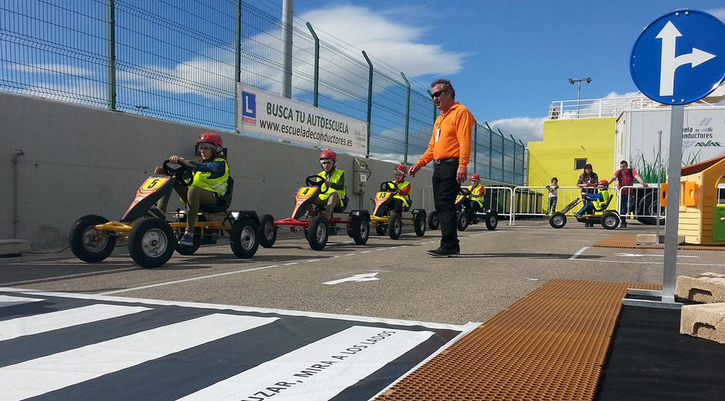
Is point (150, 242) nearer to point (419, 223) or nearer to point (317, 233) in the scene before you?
point (317, 233)

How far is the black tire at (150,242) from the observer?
18.6 ft

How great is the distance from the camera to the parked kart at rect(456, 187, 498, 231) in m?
14.2

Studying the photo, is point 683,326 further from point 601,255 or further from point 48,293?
point 601,255

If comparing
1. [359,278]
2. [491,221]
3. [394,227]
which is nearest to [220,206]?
[359,278]

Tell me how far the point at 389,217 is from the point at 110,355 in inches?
346

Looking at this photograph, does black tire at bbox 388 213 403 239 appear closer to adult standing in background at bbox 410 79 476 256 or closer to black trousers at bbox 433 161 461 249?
adult standing in background at bbox 410 79 476 256

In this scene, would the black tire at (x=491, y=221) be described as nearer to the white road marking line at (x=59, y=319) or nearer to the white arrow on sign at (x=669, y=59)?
the white arrow on sign at (x=669, y=59)

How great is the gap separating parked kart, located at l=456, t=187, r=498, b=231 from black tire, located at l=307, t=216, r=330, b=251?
617 cm

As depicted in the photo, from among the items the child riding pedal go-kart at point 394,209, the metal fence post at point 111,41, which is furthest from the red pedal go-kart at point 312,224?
the metal fence post at point 111,41

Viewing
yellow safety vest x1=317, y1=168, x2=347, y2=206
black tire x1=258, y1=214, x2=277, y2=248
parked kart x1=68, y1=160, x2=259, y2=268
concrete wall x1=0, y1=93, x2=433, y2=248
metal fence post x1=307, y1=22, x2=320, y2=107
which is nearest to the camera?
parked kart x1=68, y1=160, x2=259, y2=268

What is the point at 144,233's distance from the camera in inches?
227

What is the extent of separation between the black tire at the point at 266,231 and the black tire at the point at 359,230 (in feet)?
4.86

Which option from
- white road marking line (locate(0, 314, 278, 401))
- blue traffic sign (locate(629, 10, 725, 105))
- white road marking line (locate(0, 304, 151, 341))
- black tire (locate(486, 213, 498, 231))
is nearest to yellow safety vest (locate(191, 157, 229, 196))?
white road marking line (locate(0, 304, 151, 341))

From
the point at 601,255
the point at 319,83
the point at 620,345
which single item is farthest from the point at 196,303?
the point at 319,83
